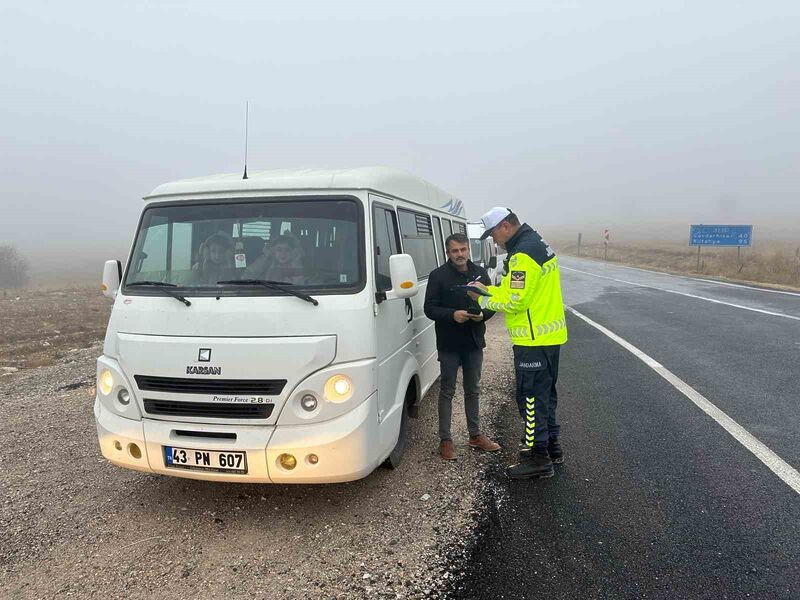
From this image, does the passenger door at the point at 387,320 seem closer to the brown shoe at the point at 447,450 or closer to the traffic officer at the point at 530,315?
the traffic officer at the point at 530,315

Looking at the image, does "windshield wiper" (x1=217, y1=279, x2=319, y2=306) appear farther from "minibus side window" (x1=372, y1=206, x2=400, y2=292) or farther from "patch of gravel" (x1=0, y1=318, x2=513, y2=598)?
"patch of gravel" (x1=0, y1=318, x2=513, y2=598)

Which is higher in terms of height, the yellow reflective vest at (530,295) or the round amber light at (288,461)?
the yellow reflective vest at (530,295)

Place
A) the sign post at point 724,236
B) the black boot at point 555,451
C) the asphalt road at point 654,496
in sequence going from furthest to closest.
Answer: the sign post at point 724,236 < the black boot at point 555,451 < the asphalt road at point 654,496

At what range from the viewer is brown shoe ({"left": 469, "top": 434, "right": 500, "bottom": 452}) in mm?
4574

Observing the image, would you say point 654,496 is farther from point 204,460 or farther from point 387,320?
point 204,460

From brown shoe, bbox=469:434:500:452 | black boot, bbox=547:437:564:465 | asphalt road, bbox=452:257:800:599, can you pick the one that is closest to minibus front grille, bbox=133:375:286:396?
asphalt road, bbox=452:257:800:599

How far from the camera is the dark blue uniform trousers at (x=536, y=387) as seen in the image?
13.3 feet

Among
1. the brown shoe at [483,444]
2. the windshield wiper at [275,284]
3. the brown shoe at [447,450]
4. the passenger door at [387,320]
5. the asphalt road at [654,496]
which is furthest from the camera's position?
the brown shoe at [483,444]

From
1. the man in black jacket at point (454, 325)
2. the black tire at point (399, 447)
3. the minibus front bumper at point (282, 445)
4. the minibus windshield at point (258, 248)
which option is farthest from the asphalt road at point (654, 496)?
the minibus windshield at point (258, 248)

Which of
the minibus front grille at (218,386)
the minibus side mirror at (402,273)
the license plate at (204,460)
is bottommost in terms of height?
the license plate at (204,460)

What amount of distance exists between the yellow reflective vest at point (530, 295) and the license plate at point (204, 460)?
2.08 m

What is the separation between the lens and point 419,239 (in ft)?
17.1

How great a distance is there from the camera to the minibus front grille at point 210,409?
3225 mm

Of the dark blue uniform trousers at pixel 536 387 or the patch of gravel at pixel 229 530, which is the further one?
the dark blue uniform trousers at pixel 536 387
